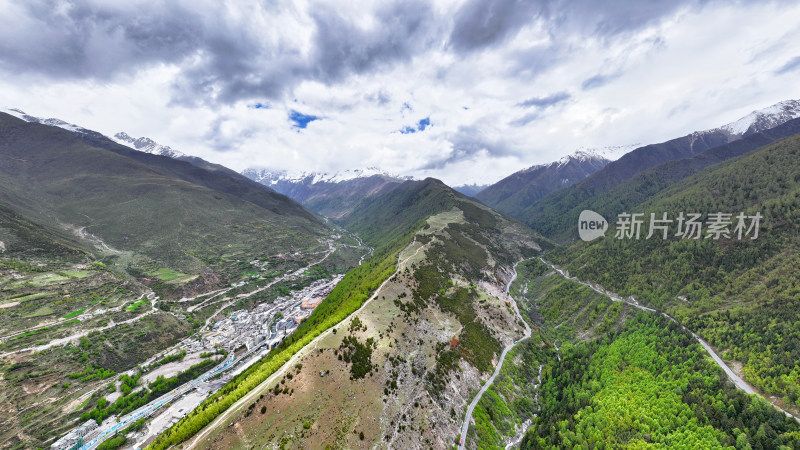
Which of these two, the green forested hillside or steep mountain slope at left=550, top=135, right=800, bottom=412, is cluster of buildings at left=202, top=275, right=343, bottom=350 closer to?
the green forested hillside

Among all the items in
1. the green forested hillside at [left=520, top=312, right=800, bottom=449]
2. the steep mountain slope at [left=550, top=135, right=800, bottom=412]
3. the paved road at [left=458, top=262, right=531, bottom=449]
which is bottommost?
the green forested hillside at [left=520, top=312, right=800, bottom=449]

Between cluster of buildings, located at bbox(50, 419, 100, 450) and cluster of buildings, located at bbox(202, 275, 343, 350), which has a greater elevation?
cluster of buildings, located at bbox(202, 275, 343, 350)

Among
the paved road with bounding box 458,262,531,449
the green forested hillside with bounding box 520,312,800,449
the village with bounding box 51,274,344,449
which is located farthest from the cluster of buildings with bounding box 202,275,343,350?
the green forested hillside with bounding box 520,312,800,449

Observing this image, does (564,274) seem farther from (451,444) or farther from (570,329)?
(451,444)

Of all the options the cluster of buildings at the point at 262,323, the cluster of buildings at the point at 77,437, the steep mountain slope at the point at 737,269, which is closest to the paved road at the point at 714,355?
the steep mountain slope at the point at 737,269

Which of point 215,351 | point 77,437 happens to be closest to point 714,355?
point 215,351

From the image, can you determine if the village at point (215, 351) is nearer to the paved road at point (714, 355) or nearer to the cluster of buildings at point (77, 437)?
the cluster of buildings at point (77, 437)

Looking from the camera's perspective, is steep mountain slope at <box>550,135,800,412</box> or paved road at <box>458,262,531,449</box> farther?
steep mountain slope at <box>550,135,800,412</box>

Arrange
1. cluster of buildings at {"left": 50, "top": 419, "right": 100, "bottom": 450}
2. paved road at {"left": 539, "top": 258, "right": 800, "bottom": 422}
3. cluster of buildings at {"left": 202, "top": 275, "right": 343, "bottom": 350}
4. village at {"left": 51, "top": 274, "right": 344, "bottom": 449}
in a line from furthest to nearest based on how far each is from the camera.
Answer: cluster of buildings at {"left": 202, "top": 275, "right": 343, "bottom": 350}, village at {"left": 51, "top": 274, "right": 344, "bottom": 449}, paved road at {"left": 539, "top": 258, "right": 800, "bottom": 422}, cluster of buildings at {"left": 50, "top": 419, "right": 100, "bottom": 450}
